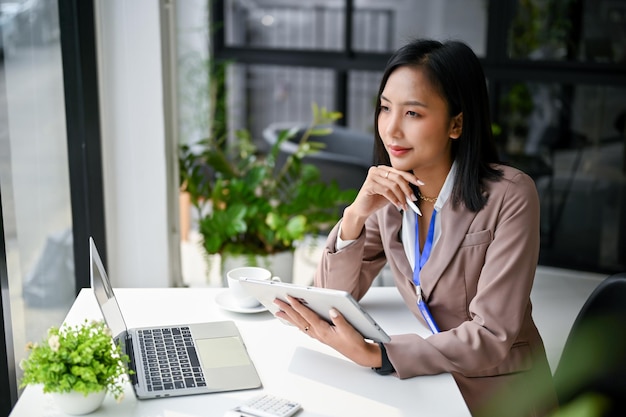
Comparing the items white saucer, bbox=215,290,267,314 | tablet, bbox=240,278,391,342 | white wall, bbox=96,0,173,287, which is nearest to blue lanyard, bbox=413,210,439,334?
tablet, bbox=240,278,391,342

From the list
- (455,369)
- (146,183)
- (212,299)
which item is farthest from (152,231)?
(455,369)

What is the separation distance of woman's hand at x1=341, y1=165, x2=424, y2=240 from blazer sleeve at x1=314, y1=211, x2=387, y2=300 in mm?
59

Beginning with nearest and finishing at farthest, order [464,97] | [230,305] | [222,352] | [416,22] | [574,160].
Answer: [222,352]
[464,97]
[230,305]
[574,160]
[416,22]

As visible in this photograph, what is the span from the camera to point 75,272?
304cm

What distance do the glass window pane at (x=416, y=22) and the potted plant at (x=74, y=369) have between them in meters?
3.48

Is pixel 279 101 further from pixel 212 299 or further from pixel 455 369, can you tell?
pixel 455 369

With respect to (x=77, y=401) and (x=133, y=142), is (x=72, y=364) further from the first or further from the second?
(x=133, y=142)

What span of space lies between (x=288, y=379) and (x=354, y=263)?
48 cm

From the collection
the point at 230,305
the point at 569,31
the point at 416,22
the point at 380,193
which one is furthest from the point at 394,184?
the point at 416,22

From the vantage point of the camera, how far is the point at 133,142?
3371 millimetres

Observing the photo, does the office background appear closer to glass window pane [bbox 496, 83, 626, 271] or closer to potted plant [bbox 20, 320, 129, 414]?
glass window pane [bbox 496, 83, 626, 271]

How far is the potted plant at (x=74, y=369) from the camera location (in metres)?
1.37

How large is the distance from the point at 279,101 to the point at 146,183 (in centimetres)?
208

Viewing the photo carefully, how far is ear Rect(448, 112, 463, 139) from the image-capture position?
1.87m
